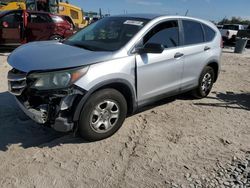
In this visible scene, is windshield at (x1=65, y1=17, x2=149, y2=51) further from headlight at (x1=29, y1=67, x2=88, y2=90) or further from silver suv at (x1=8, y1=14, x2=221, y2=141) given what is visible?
headlight at (x1=29, y1=67, x2=88, y2=90)

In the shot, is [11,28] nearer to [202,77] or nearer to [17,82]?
[202,77]

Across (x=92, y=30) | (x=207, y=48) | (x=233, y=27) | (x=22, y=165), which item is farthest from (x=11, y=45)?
(x=233, y=27)

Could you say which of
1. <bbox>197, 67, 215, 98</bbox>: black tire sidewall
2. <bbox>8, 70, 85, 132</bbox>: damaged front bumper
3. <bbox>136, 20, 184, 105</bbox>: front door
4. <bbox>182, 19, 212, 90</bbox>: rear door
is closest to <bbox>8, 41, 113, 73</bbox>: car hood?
<bbox>8, 70, 85, 132</bbox>: damaged front bumper

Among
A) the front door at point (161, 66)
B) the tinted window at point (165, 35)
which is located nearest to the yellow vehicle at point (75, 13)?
the tinted window at point (165, 35)

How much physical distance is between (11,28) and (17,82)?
8.43m

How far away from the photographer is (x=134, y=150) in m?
4.20

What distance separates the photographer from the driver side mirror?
442 centimetres

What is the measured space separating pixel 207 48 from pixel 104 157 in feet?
10.5

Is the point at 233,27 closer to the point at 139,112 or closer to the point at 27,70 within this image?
the point at 139,112

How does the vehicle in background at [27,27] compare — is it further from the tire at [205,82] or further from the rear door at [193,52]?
the rear door at [193,52]

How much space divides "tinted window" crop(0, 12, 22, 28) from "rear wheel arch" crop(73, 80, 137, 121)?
8612 millimetres

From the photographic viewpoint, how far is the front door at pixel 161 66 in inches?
181

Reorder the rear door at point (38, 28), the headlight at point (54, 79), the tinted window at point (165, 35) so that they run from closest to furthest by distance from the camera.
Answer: the headlight at point (54, 79) < the tinted window at point (165, 35) < the rear door at point (38, 28)

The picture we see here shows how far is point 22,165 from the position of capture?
146 inches
